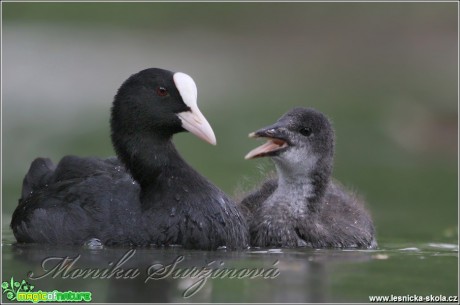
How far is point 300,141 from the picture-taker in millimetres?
11820

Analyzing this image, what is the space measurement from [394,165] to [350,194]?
24.9 ft

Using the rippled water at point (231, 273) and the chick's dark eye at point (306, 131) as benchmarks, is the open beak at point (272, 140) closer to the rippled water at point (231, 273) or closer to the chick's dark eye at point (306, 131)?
the chick's dark eye at point (306, 131)

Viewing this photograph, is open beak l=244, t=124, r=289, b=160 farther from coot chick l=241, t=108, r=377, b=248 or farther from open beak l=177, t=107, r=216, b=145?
open beak l=177, t=107, r=216, b=145

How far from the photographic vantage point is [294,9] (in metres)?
42.7

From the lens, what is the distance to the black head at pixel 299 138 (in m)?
11.8

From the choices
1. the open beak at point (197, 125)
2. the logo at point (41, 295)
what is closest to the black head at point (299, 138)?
the open beak at point (197, 125)

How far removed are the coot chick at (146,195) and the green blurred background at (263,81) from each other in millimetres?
2471

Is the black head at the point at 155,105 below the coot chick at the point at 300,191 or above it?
above

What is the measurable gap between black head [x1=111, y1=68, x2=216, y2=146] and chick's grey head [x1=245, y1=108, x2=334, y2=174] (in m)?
0.77

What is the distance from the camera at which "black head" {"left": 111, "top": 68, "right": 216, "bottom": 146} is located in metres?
11.5

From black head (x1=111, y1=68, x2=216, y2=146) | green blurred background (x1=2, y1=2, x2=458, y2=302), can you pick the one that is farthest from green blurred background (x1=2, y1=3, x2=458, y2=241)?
black head (x1=111, y1=68, x2=216, y2=146)

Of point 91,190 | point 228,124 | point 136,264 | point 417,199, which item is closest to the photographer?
point 136,264

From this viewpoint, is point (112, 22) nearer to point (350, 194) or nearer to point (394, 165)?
point (394, 165)

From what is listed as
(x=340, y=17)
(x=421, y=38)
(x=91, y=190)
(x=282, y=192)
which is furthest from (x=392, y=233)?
(x=340, y=17)
